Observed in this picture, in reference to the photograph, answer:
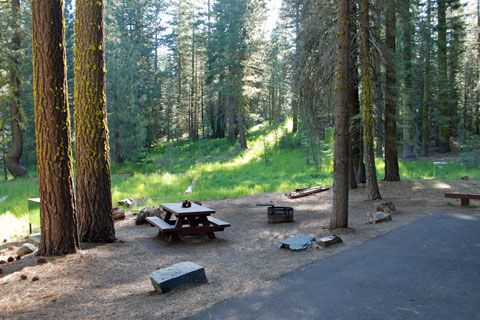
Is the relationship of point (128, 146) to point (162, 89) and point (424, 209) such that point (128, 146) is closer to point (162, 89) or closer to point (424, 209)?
point (162, 89)

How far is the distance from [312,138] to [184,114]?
28161 millimetres

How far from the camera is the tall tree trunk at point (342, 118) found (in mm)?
7582

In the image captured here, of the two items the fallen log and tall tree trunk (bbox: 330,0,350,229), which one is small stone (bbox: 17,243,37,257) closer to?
tall tree trunk (bbox: 330,0,350,229)

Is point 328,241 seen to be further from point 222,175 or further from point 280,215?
point 222,175

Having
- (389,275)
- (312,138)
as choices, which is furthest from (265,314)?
(312,138)

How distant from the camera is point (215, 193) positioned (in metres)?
14.3

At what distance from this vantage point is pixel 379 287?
436cm

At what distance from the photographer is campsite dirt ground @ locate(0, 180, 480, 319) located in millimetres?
3939

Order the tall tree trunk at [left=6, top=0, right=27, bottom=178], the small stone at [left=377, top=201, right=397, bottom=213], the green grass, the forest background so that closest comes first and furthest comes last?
the small stone at [left=377, top=201, right=397, bottom=213], the forest background, the green grass, the tall tree trunk at [left=6, top=0, right=27, bottom=178]

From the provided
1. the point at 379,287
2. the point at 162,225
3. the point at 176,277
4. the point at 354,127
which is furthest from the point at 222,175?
the point at 379,287

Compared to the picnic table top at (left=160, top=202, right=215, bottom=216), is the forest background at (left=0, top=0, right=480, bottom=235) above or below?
above

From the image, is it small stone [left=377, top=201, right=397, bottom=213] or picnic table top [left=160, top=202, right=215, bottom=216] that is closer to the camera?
picnic table top [left=160, top=202, right=215, bottom=216]

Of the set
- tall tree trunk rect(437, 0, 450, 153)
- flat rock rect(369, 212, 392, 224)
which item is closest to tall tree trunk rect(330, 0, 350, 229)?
flat rock rect(369, 212, 392, 224)

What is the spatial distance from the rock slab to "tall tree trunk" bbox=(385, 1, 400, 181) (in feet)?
28.5
